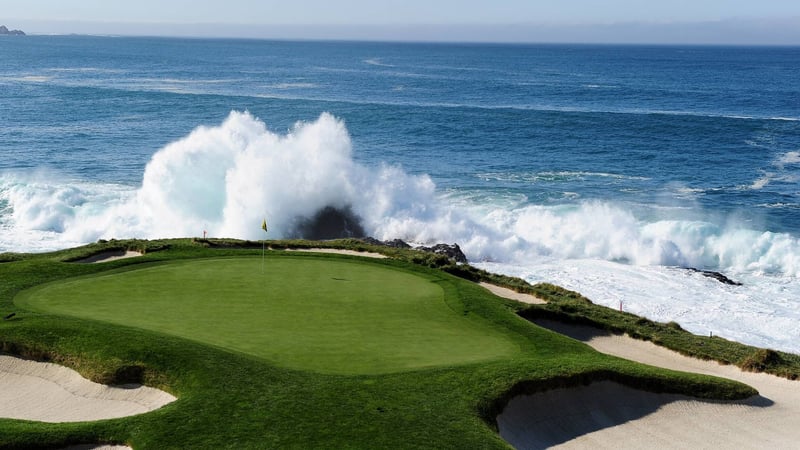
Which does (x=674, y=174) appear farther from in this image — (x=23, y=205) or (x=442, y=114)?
(x=23, y=205)

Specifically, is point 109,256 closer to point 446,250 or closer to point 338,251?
point 338,251

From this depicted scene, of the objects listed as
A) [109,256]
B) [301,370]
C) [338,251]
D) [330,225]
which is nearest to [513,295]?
[338,251]

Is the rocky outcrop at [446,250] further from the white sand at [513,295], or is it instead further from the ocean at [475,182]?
the white sand at [513,295]

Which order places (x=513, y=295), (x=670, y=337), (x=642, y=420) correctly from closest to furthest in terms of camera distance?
(x=642, y=420), (x=670, y=337), (x=513, y=295)

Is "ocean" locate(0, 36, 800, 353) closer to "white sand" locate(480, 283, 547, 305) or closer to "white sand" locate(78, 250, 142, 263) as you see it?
"white sand" locate(480, 283, 547, 305)

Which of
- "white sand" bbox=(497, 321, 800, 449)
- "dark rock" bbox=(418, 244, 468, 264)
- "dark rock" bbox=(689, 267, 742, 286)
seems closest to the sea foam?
"dark rock" bbox=(689, 267, 742, 286)

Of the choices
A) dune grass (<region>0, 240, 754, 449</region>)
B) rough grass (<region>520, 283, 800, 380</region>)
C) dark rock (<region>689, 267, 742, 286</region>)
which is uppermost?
dune grass (<region>0, 240, 754, 449</region>)
